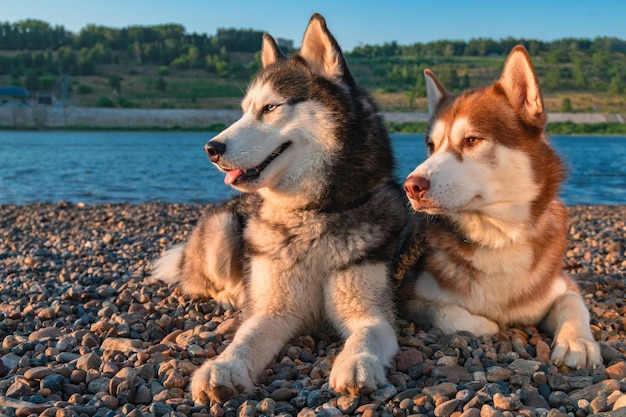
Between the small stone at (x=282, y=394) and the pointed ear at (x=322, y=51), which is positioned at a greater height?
the pointed ear at (x=322, y=51)

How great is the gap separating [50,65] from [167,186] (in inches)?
4333

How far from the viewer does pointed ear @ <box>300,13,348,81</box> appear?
13.3 feet

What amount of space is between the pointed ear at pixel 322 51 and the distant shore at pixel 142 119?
7707cm

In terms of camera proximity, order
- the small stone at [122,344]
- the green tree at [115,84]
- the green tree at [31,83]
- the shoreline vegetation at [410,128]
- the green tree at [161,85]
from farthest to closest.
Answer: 1. the green tree at [161,85]
2. the green tree at [115,84]
3. the green tree at [31,83]
4. the shoreline vegetation at [410,128]
5. the small stone at [122,344]

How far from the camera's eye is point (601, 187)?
2123 centimetres

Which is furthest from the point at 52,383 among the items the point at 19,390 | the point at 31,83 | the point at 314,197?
the point at 31,83

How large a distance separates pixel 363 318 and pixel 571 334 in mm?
1246

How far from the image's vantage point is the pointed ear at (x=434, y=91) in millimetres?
4552

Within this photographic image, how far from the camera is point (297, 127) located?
3906 mm

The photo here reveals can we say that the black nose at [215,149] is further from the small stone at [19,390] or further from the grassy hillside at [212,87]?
the grassy hillside at [212,87]

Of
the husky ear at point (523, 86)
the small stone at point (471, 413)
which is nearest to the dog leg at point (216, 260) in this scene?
the small stone at point (471, 413)

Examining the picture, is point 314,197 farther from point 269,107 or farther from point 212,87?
point 212,87

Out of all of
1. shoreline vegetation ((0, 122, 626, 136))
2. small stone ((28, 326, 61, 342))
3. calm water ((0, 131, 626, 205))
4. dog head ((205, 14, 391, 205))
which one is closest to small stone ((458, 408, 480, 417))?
dog head ((205, 14, 391, 205))

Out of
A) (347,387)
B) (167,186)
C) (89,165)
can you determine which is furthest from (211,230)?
(89,165)
